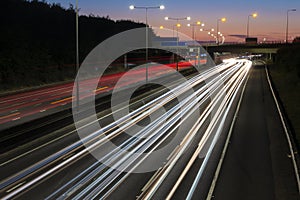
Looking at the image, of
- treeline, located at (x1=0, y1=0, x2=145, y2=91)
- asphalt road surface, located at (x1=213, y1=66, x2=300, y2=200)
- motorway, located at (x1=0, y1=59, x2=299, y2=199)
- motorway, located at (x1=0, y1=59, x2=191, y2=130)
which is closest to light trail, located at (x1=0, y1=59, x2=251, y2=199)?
motorway, located at (x1=0, y1=59, x2=299, y2=199)

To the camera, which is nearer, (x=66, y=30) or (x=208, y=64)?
(x=208, y=64)

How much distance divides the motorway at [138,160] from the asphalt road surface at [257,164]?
5 centimetres

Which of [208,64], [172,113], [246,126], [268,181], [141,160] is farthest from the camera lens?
[208,64]

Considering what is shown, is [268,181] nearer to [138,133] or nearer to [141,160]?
[141,160]

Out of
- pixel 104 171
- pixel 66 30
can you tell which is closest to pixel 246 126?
pixel 104 171

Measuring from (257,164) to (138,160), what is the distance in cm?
513

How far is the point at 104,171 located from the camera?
14.0m

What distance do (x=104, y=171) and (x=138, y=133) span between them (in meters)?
6.21

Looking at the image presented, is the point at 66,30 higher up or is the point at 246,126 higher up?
the point at 66,30

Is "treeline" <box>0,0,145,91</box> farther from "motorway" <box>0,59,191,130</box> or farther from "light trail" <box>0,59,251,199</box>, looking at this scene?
"light trail" <box>0,59,251,199</box>

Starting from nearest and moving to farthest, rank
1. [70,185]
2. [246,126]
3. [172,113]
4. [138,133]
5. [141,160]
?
[70,185], [141,160], [138,133], [246,126], [172,113]

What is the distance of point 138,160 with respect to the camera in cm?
1554

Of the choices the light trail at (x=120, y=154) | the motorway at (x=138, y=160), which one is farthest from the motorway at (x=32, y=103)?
the light trail at (x=120, y=154)

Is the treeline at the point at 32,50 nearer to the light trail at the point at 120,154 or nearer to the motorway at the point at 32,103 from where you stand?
the motorway at the point at 32,103
